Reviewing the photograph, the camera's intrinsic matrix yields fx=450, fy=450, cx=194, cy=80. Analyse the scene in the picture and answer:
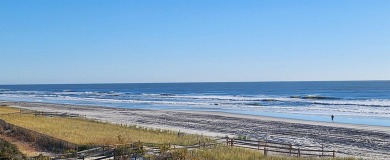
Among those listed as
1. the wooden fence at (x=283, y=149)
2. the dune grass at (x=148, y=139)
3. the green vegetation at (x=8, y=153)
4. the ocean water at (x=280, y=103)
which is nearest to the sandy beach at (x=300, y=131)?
the wooden fence at (x=283, y=149)

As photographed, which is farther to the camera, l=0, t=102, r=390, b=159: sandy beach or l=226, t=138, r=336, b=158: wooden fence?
l=0, t=102, r=390, b=159: sandy beach

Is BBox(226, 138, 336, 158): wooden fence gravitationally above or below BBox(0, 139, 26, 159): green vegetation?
below

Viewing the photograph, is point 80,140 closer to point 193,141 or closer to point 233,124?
point 193,141

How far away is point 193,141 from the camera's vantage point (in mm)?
27781

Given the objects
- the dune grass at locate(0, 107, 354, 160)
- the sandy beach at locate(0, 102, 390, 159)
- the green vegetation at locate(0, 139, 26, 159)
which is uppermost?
the green vegetation at locate(0, 139, 26, 159)

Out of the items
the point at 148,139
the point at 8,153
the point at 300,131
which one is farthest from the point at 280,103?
the point at 8,153

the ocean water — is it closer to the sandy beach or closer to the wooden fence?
the sandy beach

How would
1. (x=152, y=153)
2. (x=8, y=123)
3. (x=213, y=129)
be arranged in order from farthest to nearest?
(x=213, y=129) < (x=8, y=123) < (x=152, y=153)

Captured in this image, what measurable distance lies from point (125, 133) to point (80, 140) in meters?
5.23

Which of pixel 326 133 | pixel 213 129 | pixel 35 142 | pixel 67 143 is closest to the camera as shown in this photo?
pixel 67 143

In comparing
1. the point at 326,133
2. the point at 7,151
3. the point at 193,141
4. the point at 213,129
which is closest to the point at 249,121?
the point at 213,129

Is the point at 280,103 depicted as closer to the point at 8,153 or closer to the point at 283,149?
the point at 283,149

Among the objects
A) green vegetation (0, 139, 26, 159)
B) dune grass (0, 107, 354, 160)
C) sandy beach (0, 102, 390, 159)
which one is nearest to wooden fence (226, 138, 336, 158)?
dune grass (0, 107, 354, 160)

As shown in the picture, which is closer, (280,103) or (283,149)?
(283,149)
